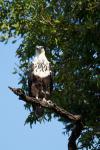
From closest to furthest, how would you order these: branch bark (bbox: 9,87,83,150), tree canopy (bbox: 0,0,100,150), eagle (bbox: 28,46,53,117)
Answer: branch bark (bbox: 9,87,83,150) → eagle (bbox: 28,46,53,117) → tree canopy (bbox: 0,0,100,150)

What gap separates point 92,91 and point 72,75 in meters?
0.67

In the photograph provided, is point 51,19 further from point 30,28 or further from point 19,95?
point 19,95

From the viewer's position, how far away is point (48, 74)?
14188 millimetres

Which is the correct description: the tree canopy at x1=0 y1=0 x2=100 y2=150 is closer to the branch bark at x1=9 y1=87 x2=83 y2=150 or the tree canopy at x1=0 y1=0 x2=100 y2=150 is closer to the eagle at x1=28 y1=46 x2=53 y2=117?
the eagle at x1=28 y1=46 x2=53 y2=117

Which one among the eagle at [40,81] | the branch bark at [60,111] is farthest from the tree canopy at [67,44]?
the branch bark at [60,111]

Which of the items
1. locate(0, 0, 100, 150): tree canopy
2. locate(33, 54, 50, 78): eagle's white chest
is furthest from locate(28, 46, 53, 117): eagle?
locate(0, 0, 100, 150): tree canopy

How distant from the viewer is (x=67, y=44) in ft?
63.0

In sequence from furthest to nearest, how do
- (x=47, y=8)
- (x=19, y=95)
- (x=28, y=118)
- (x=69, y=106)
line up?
(x=47, y=8), (x=28, y=118), (x=69, y=106), (x=19, y=95)

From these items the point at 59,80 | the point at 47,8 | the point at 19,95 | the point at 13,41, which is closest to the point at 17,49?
the point at 13,41

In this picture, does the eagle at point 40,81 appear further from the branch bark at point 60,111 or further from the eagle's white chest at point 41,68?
the branch bark at point 60,111

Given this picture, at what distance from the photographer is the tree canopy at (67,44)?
58.1ft

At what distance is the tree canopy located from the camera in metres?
17.7

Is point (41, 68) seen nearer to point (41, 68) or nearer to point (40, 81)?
point (41, 68)

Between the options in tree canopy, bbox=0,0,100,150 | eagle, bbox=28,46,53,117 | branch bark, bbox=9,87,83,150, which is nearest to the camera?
branch bark, bbox=9,87,83,150
